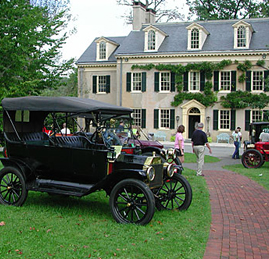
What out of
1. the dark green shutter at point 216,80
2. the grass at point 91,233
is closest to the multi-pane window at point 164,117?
the dark green shutter at point 216,80

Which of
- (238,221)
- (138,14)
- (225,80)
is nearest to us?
(238,221)

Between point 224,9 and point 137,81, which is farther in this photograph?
point 224,9

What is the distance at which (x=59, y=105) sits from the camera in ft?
24.4

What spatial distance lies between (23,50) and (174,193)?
35.2ft

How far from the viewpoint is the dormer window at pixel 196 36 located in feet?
112

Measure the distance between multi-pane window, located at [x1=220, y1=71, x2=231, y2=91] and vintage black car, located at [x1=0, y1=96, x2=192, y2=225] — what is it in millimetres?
26406

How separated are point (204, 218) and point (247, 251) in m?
1.67

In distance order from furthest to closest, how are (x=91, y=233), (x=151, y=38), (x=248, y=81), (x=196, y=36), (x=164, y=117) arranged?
(x=151, y=38)
(x=164, y=117)
(x=196, y=36)
(x=248, y=81)
(x=91, y=233)

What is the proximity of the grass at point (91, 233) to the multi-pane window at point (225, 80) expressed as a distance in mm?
26554

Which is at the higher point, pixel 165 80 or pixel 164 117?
pixel 165 80

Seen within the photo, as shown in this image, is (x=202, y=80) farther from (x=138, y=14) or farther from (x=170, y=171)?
(x=170, y=171)

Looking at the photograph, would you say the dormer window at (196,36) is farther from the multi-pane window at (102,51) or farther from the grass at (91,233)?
the grass at (91,233)

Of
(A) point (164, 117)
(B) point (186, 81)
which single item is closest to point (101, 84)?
(A) point (164, 117)

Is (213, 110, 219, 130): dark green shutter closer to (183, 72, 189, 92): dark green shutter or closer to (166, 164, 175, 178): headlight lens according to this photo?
(183, 72, 189, 92): dark green shutter
